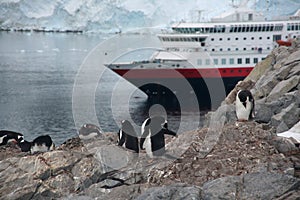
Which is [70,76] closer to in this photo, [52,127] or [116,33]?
[52,127]

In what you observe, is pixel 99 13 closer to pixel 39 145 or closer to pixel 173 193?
pixel 39 145

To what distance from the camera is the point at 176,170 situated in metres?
9.05

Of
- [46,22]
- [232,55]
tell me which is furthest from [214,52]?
[46,22]

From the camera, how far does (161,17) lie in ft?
393

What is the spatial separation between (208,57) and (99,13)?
274ft

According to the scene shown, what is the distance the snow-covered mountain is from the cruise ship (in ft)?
198

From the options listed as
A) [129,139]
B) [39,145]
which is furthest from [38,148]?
[129,139]

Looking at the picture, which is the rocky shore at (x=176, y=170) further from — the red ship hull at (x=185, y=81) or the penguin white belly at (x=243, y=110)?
the red ship hull at (x=185, y=81)

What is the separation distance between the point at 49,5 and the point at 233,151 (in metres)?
121

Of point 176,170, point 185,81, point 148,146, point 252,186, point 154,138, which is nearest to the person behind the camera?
point 252,186

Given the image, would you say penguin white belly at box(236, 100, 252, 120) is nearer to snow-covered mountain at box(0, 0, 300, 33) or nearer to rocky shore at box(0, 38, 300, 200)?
rocky shore at box(0, 38, 300, 200)

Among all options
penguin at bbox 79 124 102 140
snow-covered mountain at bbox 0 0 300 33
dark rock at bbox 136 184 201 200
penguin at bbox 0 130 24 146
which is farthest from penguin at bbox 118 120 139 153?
snow-covered mountain at bbox 0 0 300 33

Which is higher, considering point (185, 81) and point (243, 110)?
point (185, 81)

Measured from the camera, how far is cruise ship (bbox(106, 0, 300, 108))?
40219 mm
